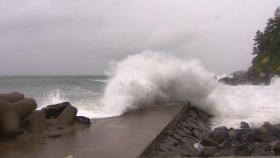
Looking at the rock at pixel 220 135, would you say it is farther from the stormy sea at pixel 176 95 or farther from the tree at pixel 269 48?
the tree at pixel 269 48

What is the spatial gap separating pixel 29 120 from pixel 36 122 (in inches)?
4.6

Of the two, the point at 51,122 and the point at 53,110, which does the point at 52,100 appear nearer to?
the point at 53,110

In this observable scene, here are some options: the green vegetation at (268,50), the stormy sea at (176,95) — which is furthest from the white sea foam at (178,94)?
the green vegetation at (268,50)

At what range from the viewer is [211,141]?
806 centimetres

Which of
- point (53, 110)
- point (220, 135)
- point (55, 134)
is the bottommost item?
point (220, 135)

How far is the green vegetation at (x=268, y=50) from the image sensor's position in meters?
50.9

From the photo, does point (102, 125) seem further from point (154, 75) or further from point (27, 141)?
point (154, 75)

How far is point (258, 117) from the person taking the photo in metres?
12.6

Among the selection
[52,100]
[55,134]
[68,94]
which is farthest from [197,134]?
[68,94]

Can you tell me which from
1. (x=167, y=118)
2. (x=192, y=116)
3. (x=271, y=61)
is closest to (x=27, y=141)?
(x=167, y=118)

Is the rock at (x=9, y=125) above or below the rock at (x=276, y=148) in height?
above

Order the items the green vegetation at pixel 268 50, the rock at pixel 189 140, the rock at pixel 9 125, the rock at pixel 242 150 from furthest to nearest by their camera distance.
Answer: the green vegetation at pixel 268 50
the rock at pixel 189 140
the rock at pixel 9 125
the rock at pixel 242 150

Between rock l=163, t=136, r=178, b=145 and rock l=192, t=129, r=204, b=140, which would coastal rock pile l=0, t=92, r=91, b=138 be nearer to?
rock l=163, t=136, r=178, b=145

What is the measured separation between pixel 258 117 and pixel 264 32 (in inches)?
1745
